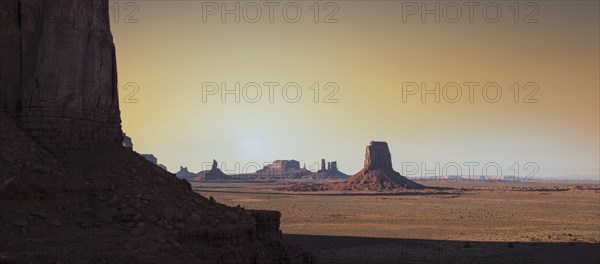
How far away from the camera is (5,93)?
18953mm

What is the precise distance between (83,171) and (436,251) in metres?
27.2

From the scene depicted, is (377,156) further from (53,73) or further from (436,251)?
(53,73)

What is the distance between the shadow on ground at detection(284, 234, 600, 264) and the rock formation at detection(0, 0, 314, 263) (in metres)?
16.2

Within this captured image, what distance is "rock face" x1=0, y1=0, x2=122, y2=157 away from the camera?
61.0 feet

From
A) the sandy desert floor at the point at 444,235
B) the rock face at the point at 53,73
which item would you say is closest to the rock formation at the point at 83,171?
the rock face at the point at 53,73

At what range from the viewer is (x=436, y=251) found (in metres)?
39.7

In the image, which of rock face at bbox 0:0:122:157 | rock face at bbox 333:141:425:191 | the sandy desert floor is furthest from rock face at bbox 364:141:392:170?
rock face at bbox 0:0:122:157

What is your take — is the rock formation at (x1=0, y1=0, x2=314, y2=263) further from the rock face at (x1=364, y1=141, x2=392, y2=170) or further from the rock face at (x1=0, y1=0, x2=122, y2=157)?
the rock face at (x1=364, y1=141, x2=392, y2=170)

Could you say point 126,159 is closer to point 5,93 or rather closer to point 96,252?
point 5,93

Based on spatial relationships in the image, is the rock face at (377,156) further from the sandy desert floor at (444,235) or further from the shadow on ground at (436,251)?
the shadow on ground at (436,251)

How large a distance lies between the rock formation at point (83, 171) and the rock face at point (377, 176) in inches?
4764

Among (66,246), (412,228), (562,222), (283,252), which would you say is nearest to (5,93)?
(66,246)

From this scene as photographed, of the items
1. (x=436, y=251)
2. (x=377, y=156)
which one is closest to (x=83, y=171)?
(x=436, y=251)

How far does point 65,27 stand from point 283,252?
33.1 feet
